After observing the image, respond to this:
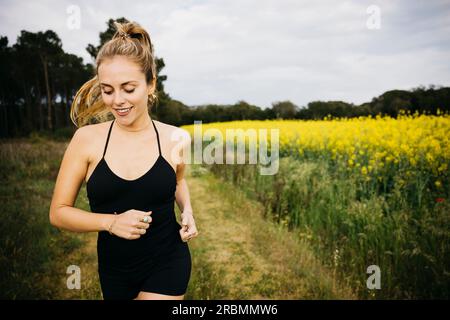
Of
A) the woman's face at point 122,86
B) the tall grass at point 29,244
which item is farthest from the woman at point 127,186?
the tall grass at point 29,244

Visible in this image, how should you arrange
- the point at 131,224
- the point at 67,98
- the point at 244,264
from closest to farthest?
the point at 131,224 < the point at 244,264 < the point at 67,98

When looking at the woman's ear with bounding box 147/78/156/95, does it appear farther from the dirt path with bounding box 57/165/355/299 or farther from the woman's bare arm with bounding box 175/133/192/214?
the dirt path with bounding box 57/165/355/299

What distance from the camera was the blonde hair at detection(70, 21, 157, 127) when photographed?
1.64m

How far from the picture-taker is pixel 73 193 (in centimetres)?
160

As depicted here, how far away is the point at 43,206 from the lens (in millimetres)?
6191

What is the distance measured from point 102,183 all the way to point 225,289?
2741 millimetres

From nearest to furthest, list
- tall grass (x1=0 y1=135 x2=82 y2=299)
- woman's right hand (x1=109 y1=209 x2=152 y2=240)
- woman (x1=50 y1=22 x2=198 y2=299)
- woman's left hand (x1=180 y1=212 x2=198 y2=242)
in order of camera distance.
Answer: woman's right hand (x1=109 y1=209 x2=152 y2=240), woman (x1=50 y1=22 x2=198 y2=299), woman's left hand (x1=180 y1=212 x2=198 y2=242), tall grass (x1=0 y1=135 x2=82 y2=299)

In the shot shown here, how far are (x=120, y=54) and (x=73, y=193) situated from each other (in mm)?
772

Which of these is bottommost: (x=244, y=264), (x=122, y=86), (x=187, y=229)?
(x=244, y=264)

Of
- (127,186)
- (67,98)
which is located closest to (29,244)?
(127,186)

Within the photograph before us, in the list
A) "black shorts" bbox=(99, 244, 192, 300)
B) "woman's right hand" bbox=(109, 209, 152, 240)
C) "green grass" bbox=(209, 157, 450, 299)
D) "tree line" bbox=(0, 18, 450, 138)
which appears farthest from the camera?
"tree line" bbox=(0, 18, 450, 138)

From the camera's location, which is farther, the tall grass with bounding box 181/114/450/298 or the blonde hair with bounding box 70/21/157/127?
the tall grass with bounding box 181/114/450/298

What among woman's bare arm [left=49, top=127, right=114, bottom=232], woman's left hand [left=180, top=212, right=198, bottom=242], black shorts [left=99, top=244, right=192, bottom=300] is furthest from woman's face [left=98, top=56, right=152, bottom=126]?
black shorts [left=99, top=244, right=192, bottom=300]

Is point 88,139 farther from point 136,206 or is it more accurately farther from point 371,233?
point 371,233
